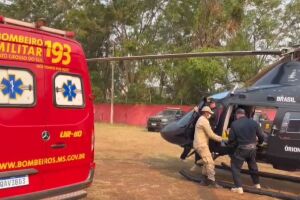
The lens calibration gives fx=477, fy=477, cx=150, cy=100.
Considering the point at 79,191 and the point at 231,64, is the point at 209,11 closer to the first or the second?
the point at 231,64

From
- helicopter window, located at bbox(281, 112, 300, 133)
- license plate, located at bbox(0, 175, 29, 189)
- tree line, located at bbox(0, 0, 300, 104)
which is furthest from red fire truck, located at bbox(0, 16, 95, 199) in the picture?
tree line, located at bbox(0, 0, 300, 104)

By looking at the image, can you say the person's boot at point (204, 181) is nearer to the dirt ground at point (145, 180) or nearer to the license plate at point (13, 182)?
the dirt ground at point (145, 180)

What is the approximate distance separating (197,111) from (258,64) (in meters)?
31.0

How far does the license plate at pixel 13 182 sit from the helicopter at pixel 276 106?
5360 mm

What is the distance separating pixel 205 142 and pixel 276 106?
1680mm

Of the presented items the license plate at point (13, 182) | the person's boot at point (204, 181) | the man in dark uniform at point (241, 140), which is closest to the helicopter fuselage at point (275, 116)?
the man in dark uniform at point (241, 140)

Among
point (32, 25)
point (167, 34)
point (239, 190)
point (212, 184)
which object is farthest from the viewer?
point (167, 34)

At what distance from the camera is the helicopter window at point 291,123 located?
9242 mm

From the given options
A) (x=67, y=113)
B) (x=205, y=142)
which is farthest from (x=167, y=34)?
(x=67, y=113)

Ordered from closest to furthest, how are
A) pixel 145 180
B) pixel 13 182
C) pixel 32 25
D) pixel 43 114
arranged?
pixel 13 182
pixel 43 114
pixel 32 25
pixel 145 180

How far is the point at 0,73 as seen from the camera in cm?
555

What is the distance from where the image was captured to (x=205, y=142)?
33.4ft

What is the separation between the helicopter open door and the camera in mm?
9188

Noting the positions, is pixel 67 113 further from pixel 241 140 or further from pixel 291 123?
pixel 291 123
